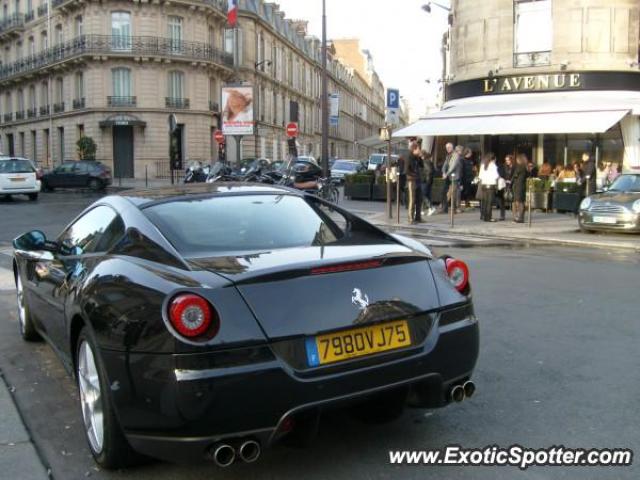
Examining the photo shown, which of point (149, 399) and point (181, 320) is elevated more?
point (181, 320)

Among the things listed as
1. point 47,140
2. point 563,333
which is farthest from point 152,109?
point 563,333

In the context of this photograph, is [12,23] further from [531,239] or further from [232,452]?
[232,452]

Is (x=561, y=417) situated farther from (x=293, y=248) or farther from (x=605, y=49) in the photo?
(x=605, y=49)

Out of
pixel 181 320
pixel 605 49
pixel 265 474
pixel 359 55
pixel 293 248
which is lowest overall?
pixel 265 474

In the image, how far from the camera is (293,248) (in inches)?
144

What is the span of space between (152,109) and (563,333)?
45721 millimetres

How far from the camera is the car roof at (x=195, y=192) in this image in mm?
4160

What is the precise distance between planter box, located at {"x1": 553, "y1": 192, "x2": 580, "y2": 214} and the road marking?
14335mm


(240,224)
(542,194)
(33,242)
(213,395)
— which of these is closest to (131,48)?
(542,194)

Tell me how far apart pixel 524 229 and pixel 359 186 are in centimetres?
1054

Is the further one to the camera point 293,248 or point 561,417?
point 561,417

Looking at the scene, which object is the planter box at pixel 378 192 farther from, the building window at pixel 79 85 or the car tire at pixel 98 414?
the building window at pixel 79 85

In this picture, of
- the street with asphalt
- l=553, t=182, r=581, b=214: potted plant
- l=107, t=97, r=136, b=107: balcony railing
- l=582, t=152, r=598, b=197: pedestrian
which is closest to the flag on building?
l=107, t=97, r=136, b=107: balcony railing

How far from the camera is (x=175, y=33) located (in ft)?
162
